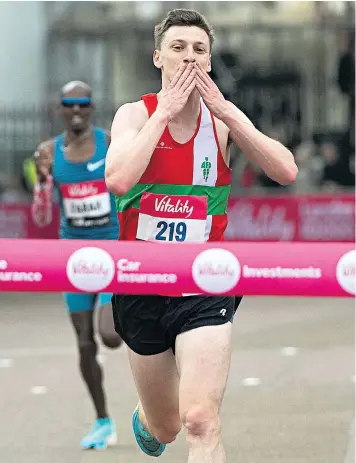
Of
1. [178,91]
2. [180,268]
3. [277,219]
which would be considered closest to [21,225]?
[277,219]

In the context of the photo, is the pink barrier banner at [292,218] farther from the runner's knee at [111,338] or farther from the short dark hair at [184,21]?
the short dark hair at [184,21]

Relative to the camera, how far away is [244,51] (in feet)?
73.2

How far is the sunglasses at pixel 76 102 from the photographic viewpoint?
7.82 metres

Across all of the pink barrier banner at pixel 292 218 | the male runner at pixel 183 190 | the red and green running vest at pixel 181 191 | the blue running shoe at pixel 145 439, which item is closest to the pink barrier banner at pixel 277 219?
the pink barrier banner at pixel 292 218

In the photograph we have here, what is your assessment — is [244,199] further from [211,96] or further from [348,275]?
[348,275]

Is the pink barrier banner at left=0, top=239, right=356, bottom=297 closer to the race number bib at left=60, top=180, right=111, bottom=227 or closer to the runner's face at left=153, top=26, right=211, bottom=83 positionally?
the runner's face at left=153, top=26, right=211, bottom=83

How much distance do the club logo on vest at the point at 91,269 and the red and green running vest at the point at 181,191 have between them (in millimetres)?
579

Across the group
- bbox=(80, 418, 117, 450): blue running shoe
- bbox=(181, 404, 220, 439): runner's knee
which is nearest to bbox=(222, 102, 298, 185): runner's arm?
bbox=(181, 404, 220, 439): runner's knee

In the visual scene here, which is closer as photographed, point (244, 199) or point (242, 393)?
point (242, 393)

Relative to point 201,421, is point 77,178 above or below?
above

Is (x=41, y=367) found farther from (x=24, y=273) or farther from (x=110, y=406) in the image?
(x=24, y=273)

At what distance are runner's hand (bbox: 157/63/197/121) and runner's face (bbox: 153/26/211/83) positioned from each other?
7 centimetres

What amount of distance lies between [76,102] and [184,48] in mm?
2972

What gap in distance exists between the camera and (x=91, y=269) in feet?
14.8
